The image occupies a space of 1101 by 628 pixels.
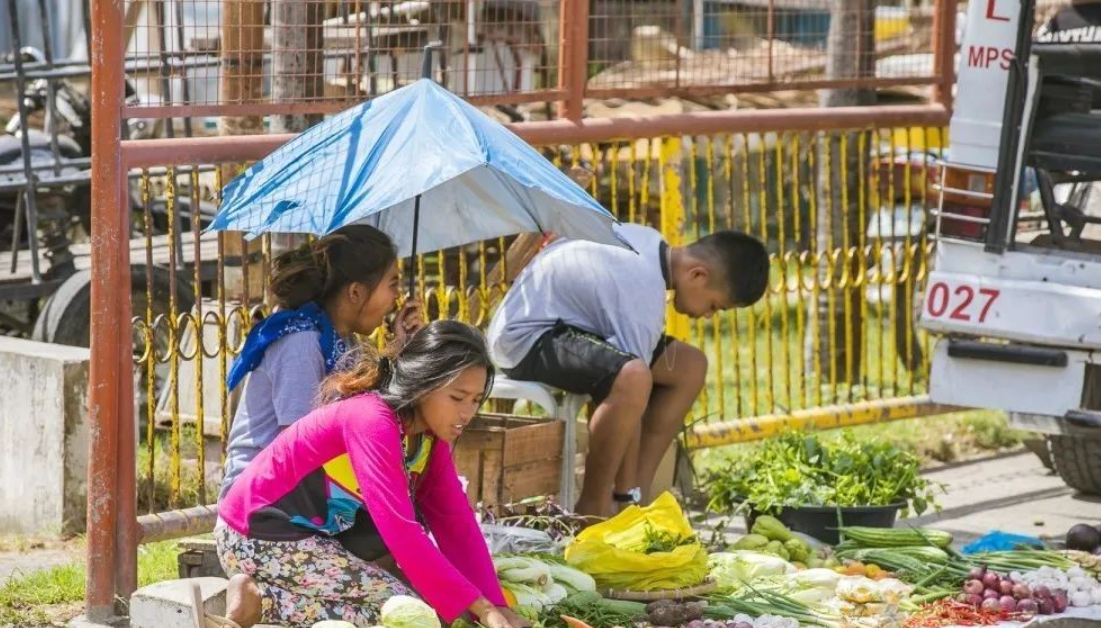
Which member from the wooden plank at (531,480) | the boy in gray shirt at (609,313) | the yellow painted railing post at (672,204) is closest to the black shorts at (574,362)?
the boy in gray shirt at (609,313)

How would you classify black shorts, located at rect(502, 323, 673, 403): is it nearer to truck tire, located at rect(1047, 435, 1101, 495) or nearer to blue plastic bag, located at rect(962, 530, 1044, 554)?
blue plastic bag, located at rect(962, 530, 1044, 554)

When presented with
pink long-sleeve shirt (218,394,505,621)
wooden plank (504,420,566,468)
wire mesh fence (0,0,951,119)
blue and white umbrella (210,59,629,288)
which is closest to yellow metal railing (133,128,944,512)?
wire mesh fence (0,0,951,119)

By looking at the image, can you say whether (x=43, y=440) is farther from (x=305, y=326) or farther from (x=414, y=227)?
(x=414, y=227)

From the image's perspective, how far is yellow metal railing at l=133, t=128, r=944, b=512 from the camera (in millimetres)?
5984

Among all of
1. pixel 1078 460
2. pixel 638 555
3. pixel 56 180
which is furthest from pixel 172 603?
pixel 1078 460

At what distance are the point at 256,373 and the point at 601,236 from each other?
125 centimetres

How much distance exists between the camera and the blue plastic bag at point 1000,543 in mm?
6391

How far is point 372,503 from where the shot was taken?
456cm

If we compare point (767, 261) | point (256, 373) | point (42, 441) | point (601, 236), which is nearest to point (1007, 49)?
point (767, 261)

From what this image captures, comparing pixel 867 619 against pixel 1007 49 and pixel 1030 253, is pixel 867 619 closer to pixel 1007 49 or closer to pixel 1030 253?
pixel 1030 253

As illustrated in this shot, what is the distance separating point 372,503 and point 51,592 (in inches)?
69.0

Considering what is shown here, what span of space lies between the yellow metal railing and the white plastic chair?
41 centimetres

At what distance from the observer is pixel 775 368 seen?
10914 millimetres

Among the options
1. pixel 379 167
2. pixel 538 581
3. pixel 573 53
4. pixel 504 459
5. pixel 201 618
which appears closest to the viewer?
pixel 201 618
